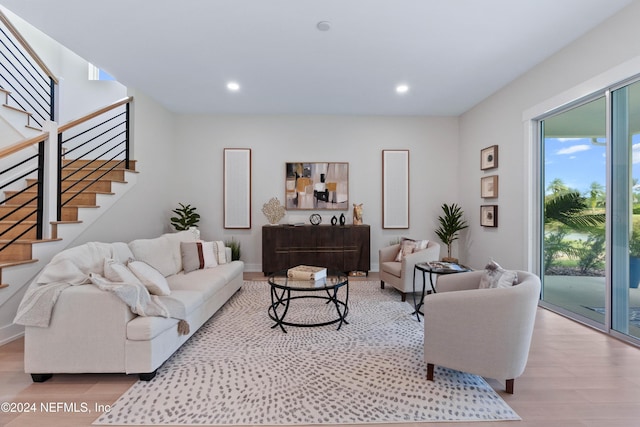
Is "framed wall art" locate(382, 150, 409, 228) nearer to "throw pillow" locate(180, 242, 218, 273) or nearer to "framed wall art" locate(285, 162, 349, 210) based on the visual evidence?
"framed wall art" locate(285, 162, 349, 210)

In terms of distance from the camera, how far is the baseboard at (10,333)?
2621 mm

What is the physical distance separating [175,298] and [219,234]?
10.5 ft

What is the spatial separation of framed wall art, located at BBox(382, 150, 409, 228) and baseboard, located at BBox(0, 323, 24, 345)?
5.07 metres

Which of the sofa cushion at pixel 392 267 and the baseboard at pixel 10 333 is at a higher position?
the sofa cushion at pixel 392 267

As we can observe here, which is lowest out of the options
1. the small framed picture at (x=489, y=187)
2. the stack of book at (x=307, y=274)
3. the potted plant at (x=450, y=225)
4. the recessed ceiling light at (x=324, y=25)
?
the stack of book at (x=307, y=274)

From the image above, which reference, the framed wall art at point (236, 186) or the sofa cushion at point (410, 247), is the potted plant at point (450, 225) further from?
the framed wall art at point (236, 186)

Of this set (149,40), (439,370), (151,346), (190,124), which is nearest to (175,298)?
(151,346)

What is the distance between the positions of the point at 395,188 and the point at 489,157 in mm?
1642

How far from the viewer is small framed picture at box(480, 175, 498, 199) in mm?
4500

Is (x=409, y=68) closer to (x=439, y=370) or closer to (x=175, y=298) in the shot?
(x=439, y=370)

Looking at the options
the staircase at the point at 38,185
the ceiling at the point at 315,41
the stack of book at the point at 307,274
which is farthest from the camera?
the stack of book at the point at 307,274

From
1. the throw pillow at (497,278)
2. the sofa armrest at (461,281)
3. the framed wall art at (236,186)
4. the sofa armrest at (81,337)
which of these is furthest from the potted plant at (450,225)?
the sofa armrest at (81,337)

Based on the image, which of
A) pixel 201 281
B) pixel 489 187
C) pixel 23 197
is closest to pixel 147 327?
pixel 201 281

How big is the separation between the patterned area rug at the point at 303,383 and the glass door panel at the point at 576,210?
1933mm
